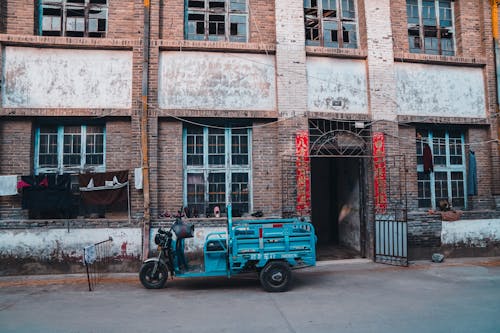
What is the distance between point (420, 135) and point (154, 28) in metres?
8.38

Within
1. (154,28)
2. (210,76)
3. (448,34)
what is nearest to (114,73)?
(154,28)

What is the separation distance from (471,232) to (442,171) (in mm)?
1969

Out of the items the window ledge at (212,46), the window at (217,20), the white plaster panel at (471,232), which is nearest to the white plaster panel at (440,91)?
the white plaster panel at (471,232)

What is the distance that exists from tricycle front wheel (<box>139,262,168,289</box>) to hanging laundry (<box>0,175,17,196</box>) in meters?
4.21

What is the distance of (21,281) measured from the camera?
877 cm

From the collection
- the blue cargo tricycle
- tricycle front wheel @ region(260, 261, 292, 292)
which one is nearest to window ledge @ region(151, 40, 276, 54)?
the blue cargo tricycle

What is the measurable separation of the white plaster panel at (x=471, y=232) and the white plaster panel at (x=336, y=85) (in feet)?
14.2

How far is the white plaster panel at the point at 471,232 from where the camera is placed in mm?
11039

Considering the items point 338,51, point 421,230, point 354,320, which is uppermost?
point 338,51

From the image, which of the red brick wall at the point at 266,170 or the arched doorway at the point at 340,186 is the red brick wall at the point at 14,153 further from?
the arched doorway at the point at 340,186

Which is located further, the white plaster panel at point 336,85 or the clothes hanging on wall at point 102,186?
the white plaster panel at point 336,85

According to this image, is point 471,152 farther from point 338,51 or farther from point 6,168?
point 6,168

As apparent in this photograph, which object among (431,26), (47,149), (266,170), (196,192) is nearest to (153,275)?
(196,192)

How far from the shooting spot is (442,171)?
11.6 meters
